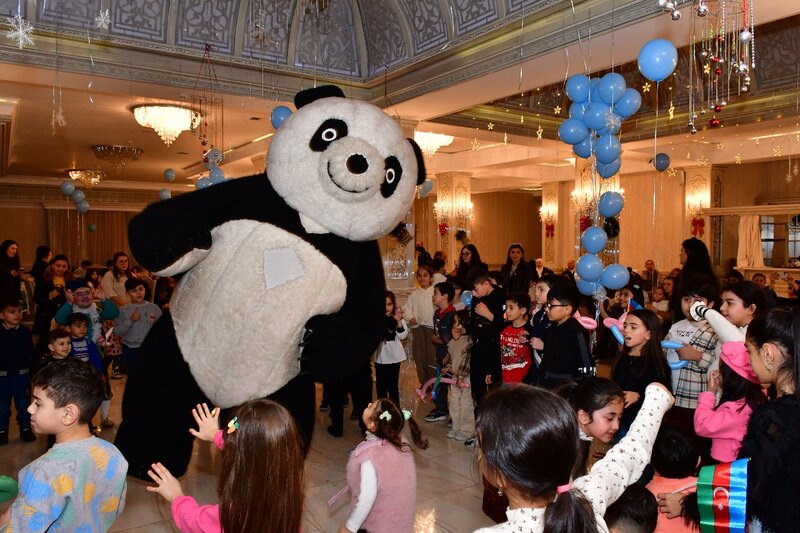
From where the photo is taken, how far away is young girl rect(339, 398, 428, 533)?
2430 millimetres

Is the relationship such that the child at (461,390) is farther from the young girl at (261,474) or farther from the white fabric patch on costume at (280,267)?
the young girl at (261,474)

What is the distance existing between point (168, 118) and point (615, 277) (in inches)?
203

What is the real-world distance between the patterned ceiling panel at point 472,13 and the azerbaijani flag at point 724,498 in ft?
13.5

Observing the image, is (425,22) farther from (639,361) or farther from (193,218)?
(193,218)

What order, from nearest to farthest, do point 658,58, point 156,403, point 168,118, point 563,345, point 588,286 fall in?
point 156,403 < point 658,58 < point 563,345 < point 588,286 < point 168,118

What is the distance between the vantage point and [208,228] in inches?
101

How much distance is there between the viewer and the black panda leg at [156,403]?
8.69 feet

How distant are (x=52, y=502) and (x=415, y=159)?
1.85m

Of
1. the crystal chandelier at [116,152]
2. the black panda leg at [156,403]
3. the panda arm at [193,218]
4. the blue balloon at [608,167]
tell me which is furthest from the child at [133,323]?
the crystal chandelier at [116,152]

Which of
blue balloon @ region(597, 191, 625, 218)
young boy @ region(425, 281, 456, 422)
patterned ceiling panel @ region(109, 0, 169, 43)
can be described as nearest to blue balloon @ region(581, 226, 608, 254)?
blue balloon @ region(597, 191, 625, 218)

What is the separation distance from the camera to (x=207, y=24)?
5574 millimetres

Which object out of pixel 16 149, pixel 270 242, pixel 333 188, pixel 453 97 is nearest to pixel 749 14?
pixel 453 97

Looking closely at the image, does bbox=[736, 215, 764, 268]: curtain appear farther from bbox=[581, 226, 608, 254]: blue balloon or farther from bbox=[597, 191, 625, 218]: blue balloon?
bbox=[581, 226, 608, 254]: blue balloon

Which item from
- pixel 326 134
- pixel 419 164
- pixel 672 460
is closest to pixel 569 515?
pixel 672 460
